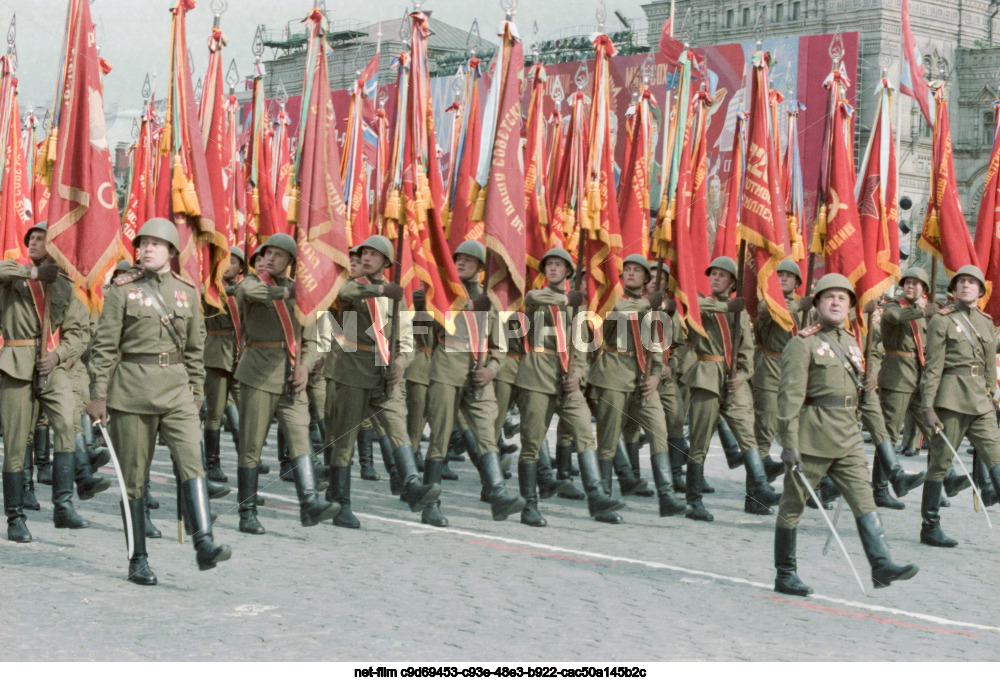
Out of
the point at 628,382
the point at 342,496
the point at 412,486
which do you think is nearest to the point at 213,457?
the point at 342,496

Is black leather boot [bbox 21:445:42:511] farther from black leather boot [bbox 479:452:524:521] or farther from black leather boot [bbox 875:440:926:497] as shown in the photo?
black leather boot [bbox 875:440:926:497]

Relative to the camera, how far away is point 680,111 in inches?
494

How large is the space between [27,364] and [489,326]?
3.13 metres

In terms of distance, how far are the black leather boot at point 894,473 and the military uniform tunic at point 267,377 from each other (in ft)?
15.1

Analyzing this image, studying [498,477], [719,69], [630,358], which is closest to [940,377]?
[630,358]

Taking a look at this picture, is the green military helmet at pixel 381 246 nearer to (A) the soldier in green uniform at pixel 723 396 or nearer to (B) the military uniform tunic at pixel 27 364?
(B) the military uniform tunic at pixel 27 364

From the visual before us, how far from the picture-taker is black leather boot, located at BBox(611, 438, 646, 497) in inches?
417

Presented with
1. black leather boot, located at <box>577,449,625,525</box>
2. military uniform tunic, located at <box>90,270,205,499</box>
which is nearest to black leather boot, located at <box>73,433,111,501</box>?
military uniform tunic, located at <box>90,270,205,499</box>

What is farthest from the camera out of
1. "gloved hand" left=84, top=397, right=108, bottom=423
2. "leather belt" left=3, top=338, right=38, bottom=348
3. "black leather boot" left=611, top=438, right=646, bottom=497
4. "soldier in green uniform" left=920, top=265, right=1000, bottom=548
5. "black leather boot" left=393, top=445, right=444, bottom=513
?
"black leather boot" left=611, top=438, right=646, bottom=497

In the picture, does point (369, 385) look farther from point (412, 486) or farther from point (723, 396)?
point (723, 396)

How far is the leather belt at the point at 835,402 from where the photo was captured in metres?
7.53

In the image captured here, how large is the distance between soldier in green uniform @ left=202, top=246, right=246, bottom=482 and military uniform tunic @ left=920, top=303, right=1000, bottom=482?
5129 millimetres

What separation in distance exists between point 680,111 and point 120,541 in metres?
6.53

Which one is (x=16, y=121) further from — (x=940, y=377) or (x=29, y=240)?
(x=940, y=377)
